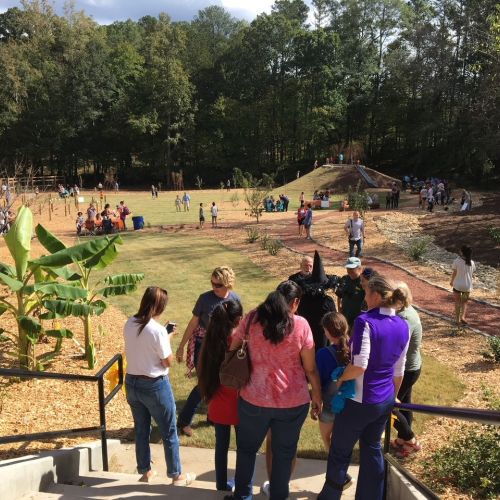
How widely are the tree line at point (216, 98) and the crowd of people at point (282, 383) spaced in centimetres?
4785

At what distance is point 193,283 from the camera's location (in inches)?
523

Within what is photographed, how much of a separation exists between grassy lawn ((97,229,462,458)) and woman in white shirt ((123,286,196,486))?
4.29ft

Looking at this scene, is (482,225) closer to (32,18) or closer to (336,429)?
(336,429)

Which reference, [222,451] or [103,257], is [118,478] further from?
[103,257]

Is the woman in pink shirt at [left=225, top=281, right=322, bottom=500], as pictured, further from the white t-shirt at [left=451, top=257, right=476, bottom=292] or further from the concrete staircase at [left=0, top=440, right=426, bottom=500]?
the white t-shirt at [left=451, top=257, right=476, bottom=292]

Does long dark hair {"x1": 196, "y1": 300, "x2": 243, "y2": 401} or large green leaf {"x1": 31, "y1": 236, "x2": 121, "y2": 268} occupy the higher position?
large green leaf {"x1": 31, "y1": 236, "x2": 121, "y2": 268}

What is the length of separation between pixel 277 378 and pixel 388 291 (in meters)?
0.99

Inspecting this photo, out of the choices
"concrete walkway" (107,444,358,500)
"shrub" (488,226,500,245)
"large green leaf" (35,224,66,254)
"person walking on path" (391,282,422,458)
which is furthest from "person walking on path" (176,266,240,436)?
"shrub" (488,226,500,245)

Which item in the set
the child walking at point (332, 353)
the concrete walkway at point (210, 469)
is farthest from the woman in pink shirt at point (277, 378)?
the concrete walkway at point (210, 469)

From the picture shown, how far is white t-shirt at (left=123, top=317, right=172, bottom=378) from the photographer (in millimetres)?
3992

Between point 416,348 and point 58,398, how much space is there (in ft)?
14.4

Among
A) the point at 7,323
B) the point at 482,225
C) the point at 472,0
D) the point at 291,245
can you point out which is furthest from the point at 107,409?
the point at 472,0

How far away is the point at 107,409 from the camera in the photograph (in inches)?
241

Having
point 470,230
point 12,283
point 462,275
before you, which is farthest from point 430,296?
point 470,230
